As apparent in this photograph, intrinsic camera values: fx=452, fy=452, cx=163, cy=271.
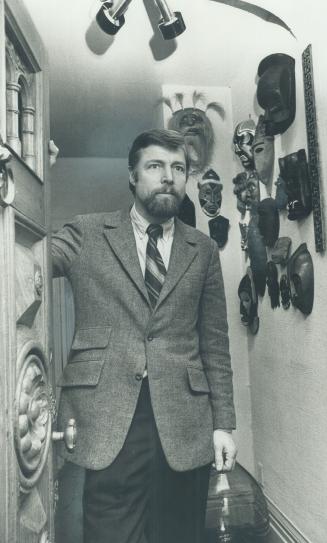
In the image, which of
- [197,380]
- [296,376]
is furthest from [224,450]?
[296,376]

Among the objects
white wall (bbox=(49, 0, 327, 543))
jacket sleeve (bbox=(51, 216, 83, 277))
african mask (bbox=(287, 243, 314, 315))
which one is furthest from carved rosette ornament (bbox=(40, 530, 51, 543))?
african mask (bbox=(287, 243, 314, 315))

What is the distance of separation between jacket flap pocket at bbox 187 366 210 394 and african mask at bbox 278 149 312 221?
1.92ft

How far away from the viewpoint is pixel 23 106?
981 mm

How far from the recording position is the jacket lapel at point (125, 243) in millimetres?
1222

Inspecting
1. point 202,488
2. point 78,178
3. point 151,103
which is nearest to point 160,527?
point 202,488

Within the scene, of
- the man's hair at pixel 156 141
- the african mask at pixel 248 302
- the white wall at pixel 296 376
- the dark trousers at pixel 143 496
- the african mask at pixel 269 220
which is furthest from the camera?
the african mask at pixel 248 302

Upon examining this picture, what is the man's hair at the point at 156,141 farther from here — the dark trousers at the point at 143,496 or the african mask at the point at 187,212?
the dark trousers at the point at 143,496

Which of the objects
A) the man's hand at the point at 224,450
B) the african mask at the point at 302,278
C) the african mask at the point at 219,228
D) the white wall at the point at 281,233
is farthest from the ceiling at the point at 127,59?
the man's hand at the point at 224,450

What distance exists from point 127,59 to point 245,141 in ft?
1.78

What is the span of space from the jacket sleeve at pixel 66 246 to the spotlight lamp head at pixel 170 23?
0.58m

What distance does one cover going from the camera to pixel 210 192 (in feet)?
5.53

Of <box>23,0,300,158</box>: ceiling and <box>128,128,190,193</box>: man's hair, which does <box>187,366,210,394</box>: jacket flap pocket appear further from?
<box>23,0,300,158</box>: ceiling

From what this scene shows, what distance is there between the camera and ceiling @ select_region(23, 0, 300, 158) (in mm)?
1315

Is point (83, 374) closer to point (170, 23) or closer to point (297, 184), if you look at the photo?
point (297, 184)
